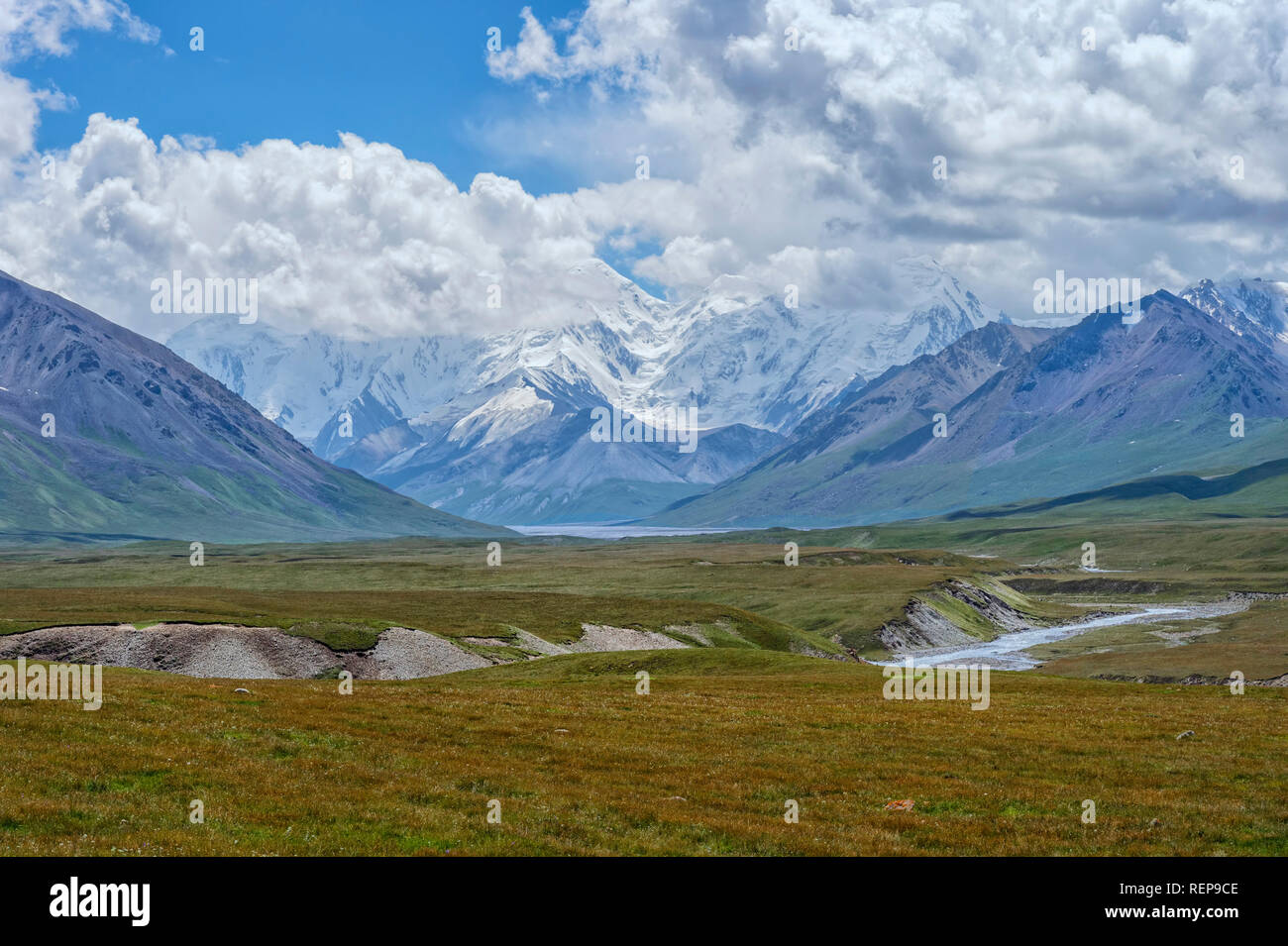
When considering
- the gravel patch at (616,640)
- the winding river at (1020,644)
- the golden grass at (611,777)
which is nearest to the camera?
the golden grass at (611,777)

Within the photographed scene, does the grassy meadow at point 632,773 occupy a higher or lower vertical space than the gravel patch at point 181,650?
lower

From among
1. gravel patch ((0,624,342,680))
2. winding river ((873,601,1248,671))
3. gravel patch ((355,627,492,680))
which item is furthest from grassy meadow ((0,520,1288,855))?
winding river ((873,601,1248,671))

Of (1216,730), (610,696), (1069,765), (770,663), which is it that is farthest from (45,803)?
(770,663)

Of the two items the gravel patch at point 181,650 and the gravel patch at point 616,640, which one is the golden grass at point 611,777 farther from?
the gravel patch at point 616,640

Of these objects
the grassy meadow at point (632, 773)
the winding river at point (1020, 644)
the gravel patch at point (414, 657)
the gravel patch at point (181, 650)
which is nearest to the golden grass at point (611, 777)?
the grassy meadow at point (632, 773)

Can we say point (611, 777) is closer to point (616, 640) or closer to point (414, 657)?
point (414, 657)

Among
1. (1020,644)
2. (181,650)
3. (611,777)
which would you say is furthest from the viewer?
(1020,644)

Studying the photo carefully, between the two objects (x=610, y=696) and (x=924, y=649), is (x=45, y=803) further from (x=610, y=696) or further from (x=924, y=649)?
(x=924, y=649)

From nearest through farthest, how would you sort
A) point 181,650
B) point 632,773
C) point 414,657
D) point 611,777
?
point 611,777
point 632,773
point 181,650
point 414,657

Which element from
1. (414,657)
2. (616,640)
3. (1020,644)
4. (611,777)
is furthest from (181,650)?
(1020,644)

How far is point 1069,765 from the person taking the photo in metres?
37.0

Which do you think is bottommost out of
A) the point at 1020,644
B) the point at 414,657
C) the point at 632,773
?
the point at 1020,644

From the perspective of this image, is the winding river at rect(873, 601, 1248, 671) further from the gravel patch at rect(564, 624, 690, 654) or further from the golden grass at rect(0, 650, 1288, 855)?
the golden grass at rect(0, 650, 1288, 855)
